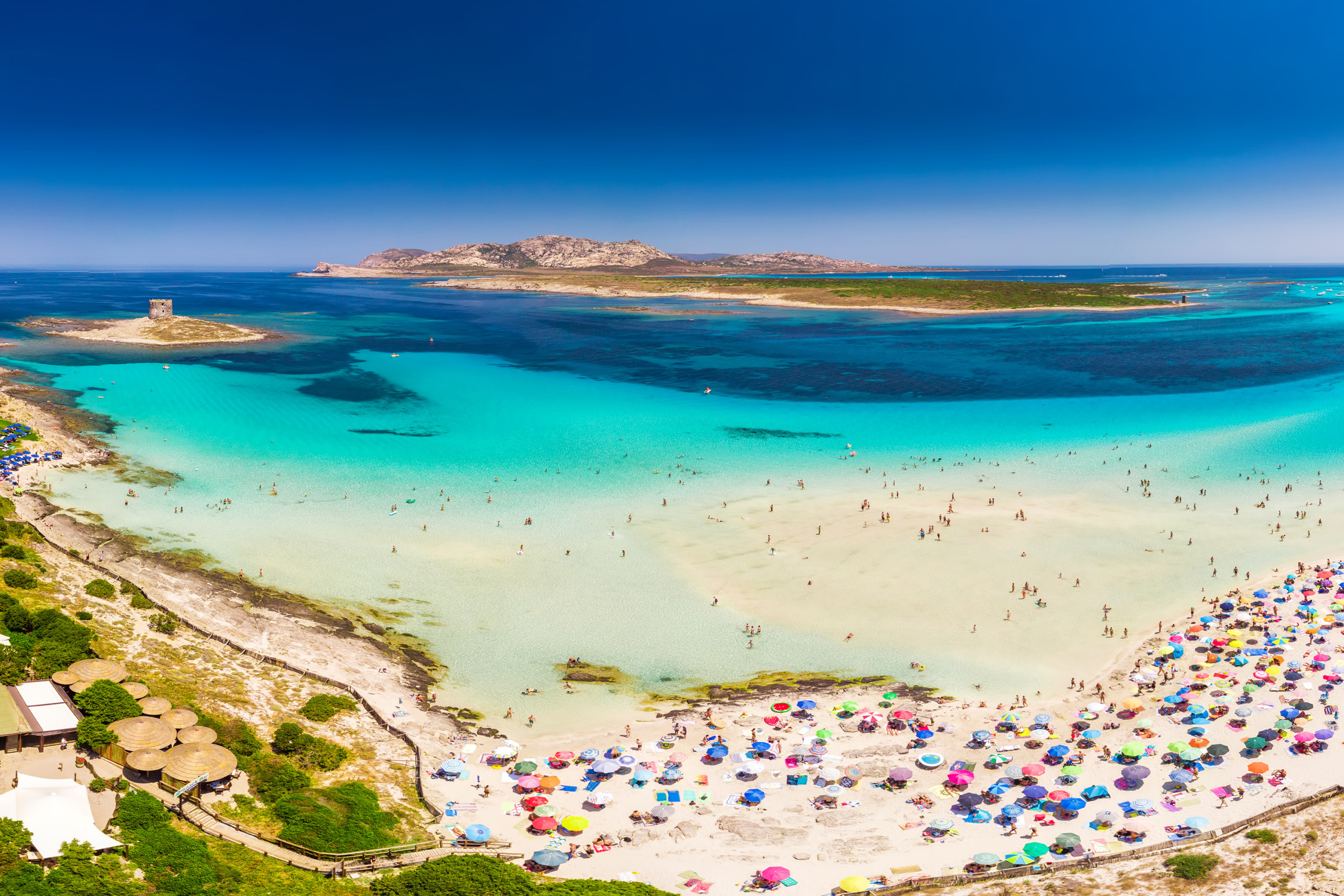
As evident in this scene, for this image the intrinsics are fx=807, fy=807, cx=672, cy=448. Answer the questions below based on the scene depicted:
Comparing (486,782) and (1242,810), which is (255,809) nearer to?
(486,782)

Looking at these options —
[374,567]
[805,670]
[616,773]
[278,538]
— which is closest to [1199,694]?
[805,670]

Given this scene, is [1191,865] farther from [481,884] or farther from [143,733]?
[143,733]

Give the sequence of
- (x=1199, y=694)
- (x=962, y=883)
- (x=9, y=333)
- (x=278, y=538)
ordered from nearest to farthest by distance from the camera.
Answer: (x=962, y=883), (x=1199, y=694), (x=278, y=538), (x=9, y=333)

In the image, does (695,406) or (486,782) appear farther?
(695,406)

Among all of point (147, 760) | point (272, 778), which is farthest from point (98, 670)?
point (272, 778)

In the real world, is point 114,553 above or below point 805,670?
above

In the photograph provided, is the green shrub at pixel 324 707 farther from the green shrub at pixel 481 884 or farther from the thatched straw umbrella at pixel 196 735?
the green shrub at pixel 481 884
